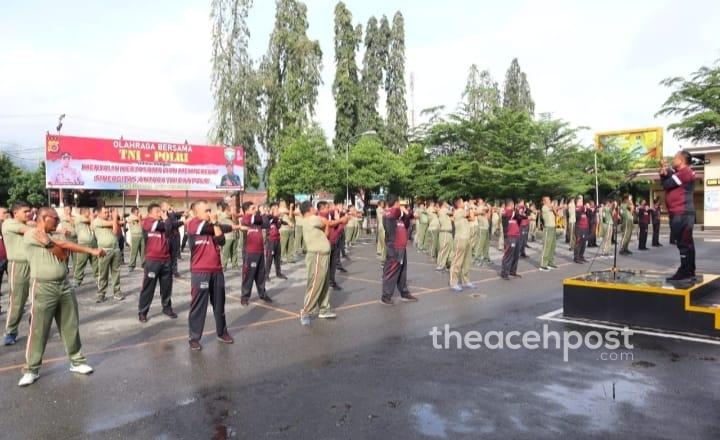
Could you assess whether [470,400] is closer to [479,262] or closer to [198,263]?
[198,263]

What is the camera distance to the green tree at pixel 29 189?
114ft

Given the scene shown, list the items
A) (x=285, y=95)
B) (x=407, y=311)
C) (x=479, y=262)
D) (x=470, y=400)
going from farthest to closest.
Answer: (x=285, y=95), (x=479, y=262), (x=407, y=311), (x=470, y=400)

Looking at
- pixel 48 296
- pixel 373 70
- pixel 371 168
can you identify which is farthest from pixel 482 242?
pixel 373 70

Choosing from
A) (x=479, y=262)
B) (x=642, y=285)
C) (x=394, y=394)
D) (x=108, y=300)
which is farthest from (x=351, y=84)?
(x=394, y=394)

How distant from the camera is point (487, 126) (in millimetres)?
28625

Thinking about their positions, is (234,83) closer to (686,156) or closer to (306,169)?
(306,169)

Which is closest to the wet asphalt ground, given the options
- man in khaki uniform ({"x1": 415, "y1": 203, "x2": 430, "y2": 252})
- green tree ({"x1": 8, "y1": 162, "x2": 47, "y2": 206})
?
man in khaki uniform ({"x1": 415, "y1": 203, "x2": 430, "y2": 252})

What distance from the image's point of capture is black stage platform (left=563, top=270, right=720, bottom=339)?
702 centimetres

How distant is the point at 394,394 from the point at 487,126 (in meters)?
25.3

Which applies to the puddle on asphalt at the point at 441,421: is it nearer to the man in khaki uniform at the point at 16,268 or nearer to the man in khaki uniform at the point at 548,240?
the man in khaki uniform at the point at 16,268

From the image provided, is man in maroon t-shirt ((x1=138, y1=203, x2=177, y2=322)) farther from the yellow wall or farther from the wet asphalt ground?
the yellow wall

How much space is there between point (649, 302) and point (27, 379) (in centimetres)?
746

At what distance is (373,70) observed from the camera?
38.2 metres

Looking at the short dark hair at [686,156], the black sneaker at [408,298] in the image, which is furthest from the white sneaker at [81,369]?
the short dark hair at [686,156]
